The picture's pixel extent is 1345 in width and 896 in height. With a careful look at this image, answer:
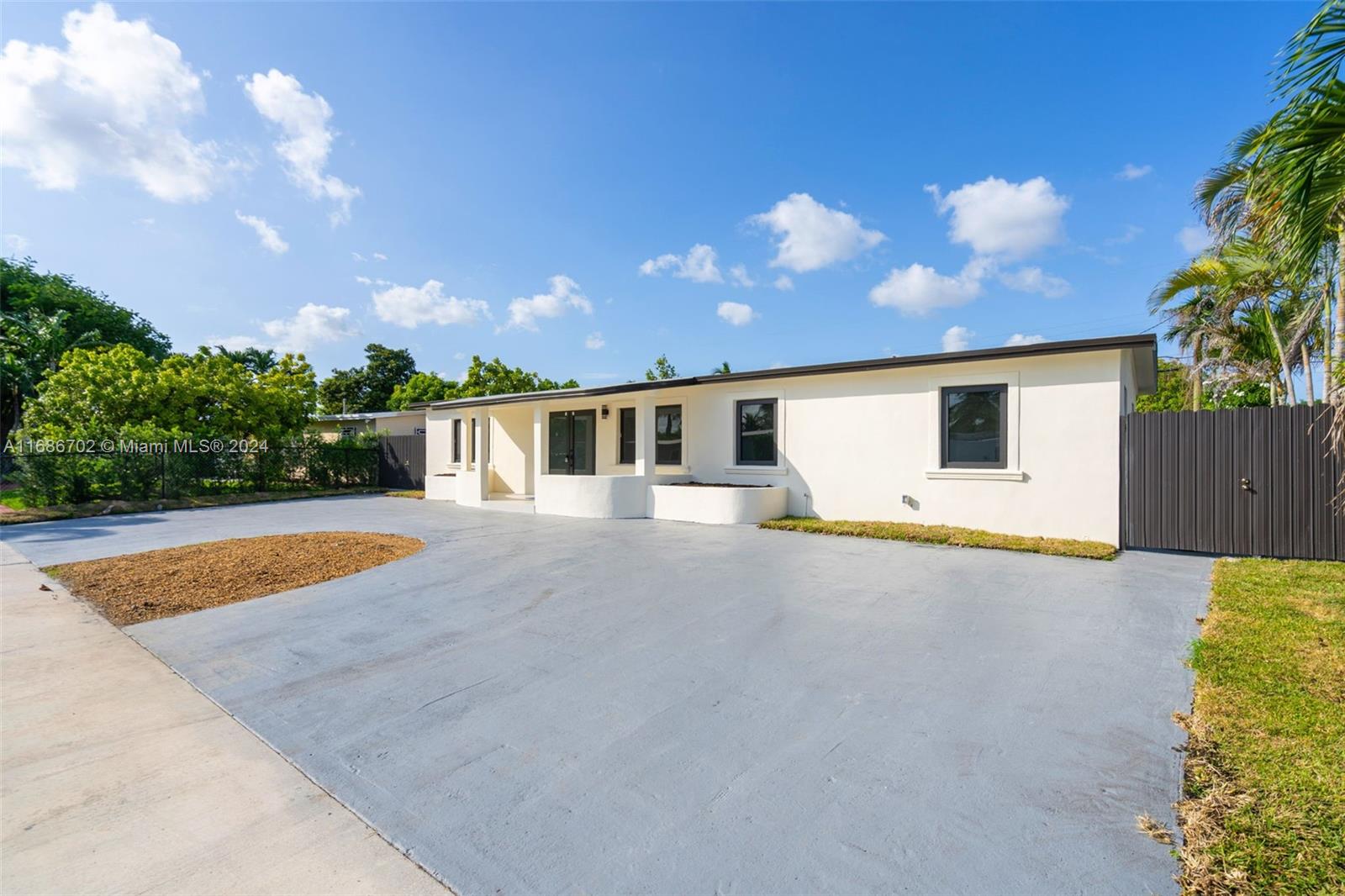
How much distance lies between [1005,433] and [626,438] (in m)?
8.20

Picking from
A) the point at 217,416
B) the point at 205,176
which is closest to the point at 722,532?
the point at 205,176

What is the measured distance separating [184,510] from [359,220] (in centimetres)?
911

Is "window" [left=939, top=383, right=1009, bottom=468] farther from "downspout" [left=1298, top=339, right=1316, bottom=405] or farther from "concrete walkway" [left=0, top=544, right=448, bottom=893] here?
"concrete walkway" [left=0, top=544, right=448, bottom=893]

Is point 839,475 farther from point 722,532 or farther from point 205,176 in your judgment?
point 205,176

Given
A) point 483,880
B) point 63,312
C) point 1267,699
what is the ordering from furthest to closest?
point 63,312 → point 1267,699 → point 483,880

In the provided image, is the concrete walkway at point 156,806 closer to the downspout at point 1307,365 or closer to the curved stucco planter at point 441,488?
the curved stucco planter at point 441,488

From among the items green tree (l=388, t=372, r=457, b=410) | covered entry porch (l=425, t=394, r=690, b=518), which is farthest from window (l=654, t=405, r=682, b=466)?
green tree (l=388, t=372, r=457, b=410)

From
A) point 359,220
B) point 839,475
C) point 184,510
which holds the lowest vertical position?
point 184,510

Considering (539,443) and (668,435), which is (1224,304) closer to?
(668,435)

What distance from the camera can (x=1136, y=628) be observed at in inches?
185

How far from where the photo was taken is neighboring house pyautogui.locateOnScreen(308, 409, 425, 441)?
22000 millimetres

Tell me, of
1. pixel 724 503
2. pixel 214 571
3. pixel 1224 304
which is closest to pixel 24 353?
pixel 214 571

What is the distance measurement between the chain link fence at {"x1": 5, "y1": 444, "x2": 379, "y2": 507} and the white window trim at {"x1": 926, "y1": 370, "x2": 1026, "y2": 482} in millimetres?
18868

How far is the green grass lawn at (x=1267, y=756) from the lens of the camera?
1.91 meters
